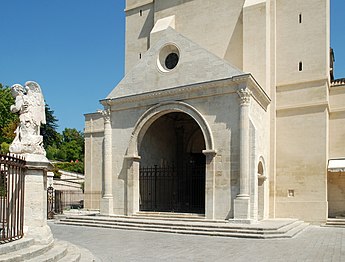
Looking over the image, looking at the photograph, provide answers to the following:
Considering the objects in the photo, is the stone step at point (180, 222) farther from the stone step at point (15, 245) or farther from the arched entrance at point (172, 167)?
the stone step at point (15, 245)

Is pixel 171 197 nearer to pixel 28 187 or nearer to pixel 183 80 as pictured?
Result: pixel 183 80

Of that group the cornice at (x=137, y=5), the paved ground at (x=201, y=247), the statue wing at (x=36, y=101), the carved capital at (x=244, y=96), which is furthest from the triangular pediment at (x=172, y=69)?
the statue wing at (x=36, y=101)

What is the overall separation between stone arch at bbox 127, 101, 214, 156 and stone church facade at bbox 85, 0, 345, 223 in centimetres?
5

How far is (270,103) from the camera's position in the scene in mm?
19047

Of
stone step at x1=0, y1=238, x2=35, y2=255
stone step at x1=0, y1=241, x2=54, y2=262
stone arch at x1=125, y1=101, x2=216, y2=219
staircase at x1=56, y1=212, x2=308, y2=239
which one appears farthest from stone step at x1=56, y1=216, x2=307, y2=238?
stone step at x1=0, y1=238, x2=35, y2=255

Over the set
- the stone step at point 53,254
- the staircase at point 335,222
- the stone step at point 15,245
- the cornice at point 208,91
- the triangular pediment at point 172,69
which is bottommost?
the staircase at point 335,222

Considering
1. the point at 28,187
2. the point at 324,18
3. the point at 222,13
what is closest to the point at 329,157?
the point at 324,18

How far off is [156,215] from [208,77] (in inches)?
258

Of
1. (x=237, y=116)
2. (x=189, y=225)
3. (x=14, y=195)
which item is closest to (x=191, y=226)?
(x=189, y=225)

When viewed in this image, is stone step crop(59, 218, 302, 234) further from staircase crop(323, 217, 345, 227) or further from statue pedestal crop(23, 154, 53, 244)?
statue pedestal crop(23, 154, 53, 244)

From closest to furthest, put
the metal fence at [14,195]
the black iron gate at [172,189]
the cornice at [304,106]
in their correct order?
1. the metal fence at [14,195]
2. the cornice at [304,106]
3. the black iron gate at [172,189]

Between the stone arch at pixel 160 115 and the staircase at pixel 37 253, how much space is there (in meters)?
8.45

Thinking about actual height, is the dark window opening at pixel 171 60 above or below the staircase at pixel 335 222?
above

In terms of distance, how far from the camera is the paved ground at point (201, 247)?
9391 mm
